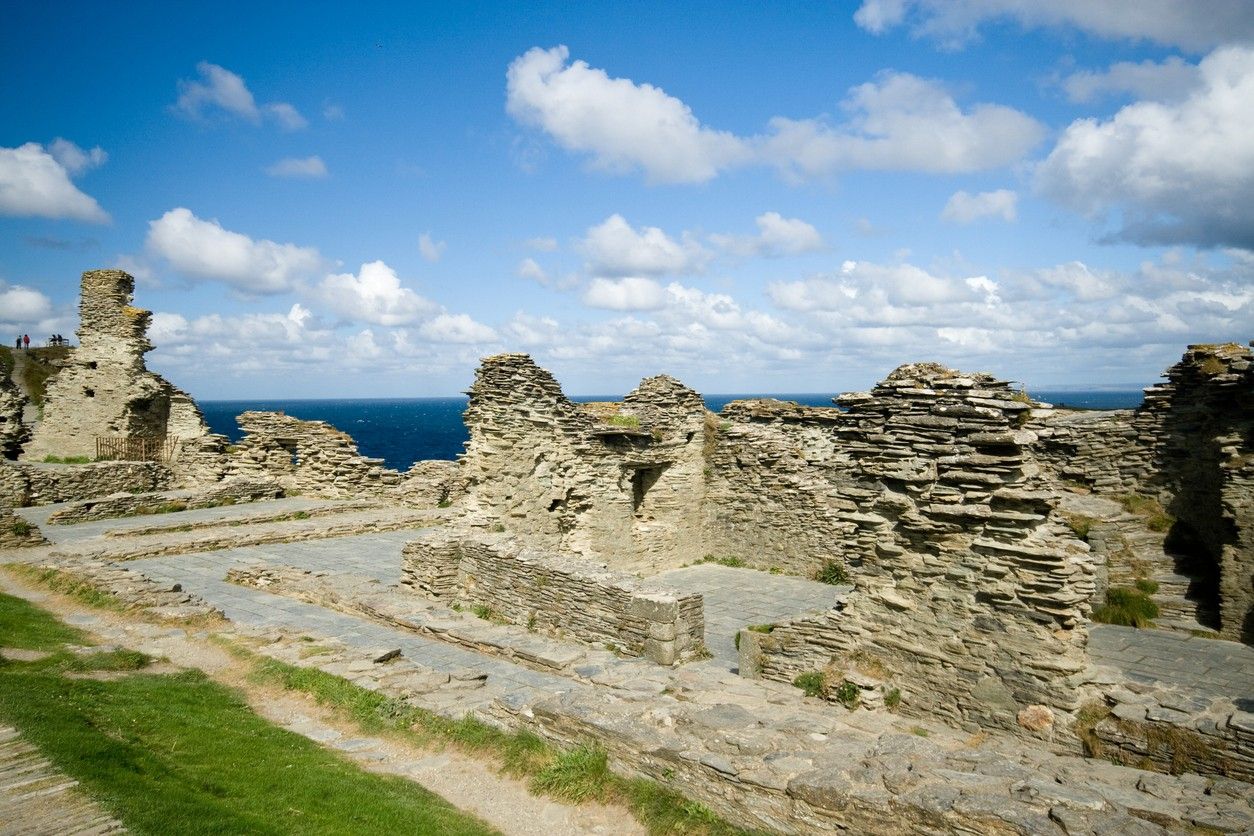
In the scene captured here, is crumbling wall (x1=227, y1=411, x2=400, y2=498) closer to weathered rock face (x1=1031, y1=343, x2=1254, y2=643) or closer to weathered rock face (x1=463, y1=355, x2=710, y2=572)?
weathered rock face (x1=463, y1=355, x2=710, y2=572)

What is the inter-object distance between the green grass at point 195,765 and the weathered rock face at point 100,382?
2512cm

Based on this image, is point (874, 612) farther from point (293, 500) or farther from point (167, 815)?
point (293, 500)

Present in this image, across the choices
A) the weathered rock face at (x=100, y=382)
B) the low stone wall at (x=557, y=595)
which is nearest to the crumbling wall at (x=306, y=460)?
the weathered rock face at (x=100, y=382)

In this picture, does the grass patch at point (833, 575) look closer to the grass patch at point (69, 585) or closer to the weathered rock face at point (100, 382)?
the grass patch at point (69, 585)

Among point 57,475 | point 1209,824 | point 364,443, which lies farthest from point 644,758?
point 364,443

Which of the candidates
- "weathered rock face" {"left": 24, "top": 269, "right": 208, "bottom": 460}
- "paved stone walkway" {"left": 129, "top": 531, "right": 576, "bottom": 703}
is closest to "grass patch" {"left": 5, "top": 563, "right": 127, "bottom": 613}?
"paved stone walkway" {"left": 129, "top": 531, "right": 576, "bottom": 703}

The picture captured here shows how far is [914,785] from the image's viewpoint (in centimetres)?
559

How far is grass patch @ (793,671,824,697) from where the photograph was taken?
9078mm

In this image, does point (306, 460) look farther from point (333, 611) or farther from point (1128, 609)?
point (1128, 609)

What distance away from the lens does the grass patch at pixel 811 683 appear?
9078mm

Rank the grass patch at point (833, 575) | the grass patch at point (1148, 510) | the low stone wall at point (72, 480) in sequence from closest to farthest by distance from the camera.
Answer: the grass patch at point (1148, 510)
the grass patch at point (833, 575)
the low stone wall at point (72, 480)

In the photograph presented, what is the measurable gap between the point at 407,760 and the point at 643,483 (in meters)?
12.3

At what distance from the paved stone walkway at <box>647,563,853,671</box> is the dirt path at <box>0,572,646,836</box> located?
455cm

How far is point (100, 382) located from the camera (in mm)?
30031
